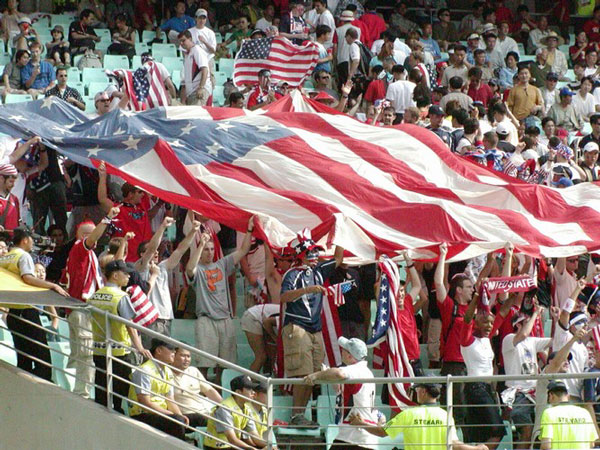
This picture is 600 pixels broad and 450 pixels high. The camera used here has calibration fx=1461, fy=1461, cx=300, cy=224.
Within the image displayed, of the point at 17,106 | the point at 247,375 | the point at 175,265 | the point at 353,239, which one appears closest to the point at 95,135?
the point at 17,106

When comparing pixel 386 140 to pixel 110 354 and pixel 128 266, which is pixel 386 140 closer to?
pixel 128 266

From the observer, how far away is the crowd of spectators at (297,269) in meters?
11.9

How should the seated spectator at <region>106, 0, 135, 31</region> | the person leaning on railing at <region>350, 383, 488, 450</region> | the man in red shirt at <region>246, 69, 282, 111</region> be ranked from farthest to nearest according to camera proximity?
the seated spectator at <region>106, 0, 135, 31</region> → the man in red shirt at <region>246, 69, 282, 111</region> → the person leaning on railing at <region>350, 383, 488, 450</region>

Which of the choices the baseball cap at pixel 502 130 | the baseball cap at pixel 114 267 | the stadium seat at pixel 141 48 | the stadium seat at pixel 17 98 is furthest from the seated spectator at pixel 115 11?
the baseball cap at pixel 114 267

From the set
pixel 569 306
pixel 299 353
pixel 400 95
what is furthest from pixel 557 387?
pixel 400 95

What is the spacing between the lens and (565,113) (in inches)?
827

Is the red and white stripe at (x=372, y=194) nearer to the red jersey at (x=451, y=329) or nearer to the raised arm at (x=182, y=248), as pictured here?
the raised arm at (x=182, y=248)

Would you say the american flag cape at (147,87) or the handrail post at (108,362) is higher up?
the american flag cape at (147,87)

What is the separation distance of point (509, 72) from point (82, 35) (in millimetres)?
6360

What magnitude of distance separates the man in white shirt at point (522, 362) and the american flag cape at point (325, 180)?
1.02m

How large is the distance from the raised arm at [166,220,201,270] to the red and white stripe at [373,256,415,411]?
1823 millimetres

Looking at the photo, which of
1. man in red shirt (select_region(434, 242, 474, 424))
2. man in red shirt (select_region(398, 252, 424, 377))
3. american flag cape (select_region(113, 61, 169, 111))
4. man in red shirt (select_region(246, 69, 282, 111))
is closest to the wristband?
man in red shirt (select_region(434, 242, 474, 424))

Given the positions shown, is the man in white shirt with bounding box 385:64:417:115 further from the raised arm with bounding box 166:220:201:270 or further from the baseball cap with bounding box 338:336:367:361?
the baseball cap with bounding box 338:336:367:361

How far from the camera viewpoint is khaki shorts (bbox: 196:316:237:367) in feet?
43.7
